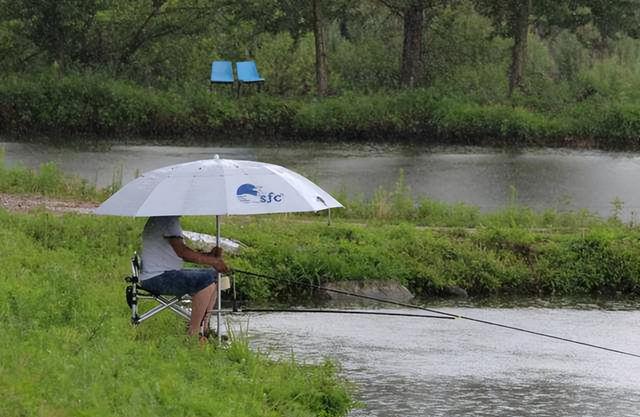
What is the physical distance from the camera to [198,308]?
37.9 feet

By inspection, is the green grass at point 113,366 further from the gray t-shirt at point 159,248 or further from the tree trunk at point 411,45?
the tree trunk at point 411,45

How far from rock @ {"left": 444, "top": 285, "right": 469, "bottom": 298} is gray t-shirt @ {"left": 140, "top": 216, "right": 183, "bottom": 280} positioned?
238 inches

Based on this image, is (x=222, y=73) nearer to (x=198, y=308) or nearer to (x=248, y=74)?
(x=248, y=74)

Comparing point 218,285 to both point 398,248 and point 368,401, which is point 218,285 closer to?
point 368,401

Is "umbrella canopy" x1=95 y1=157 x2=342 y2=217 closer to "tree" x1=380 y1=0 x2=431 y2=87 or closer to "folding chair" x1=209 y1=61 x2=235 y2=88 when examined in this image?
"folding chair" x1=209 y1=61 x2=235 y2=88

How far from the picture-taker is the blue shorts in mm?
11539

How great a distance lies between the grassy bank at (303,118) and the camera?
32875 millimetres

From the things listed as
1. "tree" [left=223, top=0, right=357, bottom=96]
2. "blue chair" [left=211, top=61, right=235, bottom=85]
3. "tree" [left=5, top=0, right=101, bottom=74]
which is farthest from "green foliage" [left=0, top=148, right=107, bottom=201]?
"tree" [left=223, top=0, right=357, bottom=96]

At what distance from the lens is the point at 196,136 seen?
1298 inches

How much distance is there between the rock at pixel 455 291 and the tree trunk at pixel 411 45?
63.9 feet

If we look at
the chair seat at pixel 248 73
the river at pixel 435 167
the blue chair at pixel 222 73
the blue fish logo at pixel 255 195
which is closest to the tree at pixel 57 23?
the blue chair at pixel 222 73

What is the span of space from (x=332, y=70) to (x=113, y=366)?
28.7 metres

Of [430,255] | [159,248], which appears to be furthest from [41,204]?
[159,248]

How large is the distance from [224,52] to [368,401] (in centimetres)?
2765
